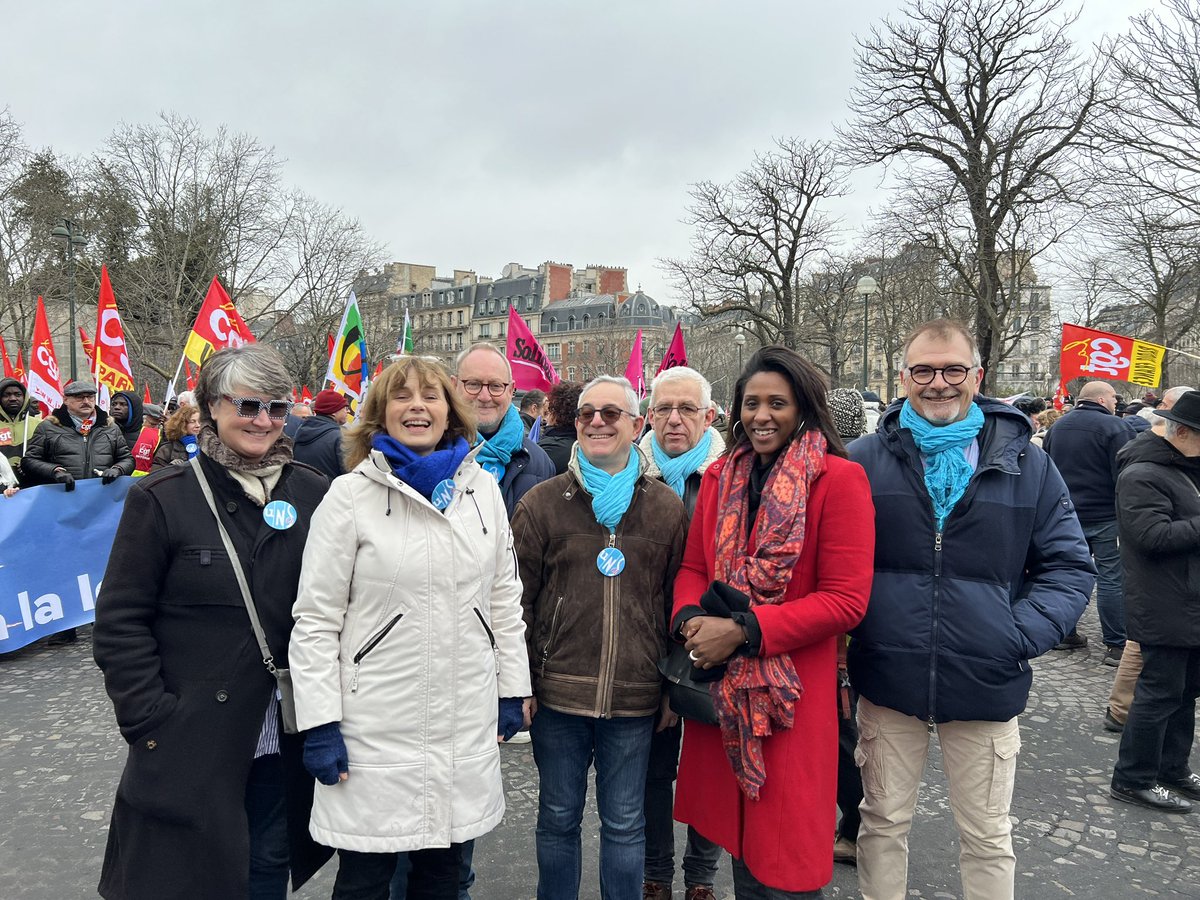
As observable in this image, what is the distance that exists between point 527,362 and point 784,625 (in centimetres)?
542

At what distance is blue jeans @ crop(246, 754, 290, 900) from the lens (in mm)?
2549

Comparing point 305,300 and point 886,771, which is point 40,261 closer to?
point 305,300

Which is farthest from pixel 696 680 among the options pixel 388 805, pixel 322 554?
pixel 322 554

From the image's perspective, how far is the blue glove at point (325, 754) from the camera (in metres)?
2.26

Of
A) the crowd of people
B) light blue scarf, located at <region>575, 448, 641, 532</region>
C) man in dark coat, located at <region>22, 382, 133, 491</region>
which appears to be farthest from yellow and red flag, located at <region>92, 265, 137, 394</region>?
light blue scarf, located at <region>575, 448, 641, 532</region>

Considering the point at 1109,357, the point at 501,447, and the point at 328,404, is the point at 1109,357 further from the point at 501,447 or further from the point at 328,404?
the point at 328,404

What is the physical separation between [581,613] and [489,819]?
2.36 ft

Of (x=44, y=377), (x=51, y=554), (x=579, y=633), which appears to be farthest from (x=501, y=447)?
(x=44, y=377)

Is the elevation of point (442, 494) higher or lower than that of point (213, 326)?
lower

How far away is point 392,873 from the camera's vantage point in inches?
97.1

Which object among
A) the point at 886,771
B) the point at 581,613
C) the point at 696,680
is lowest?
the point at 886,771

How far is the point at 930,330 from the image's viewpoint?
2797mm

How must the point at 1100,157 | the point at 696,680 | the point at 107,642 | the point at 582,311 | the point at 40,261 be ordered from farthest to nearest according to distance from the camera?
1. the point at 582,311
2. the point at 40,261
3. the point at 1100,157
4. the point at 696,680
5. the point at 107,642

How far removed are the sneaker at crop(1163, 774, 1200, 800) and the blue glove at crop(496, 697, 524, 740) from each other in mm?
3874
